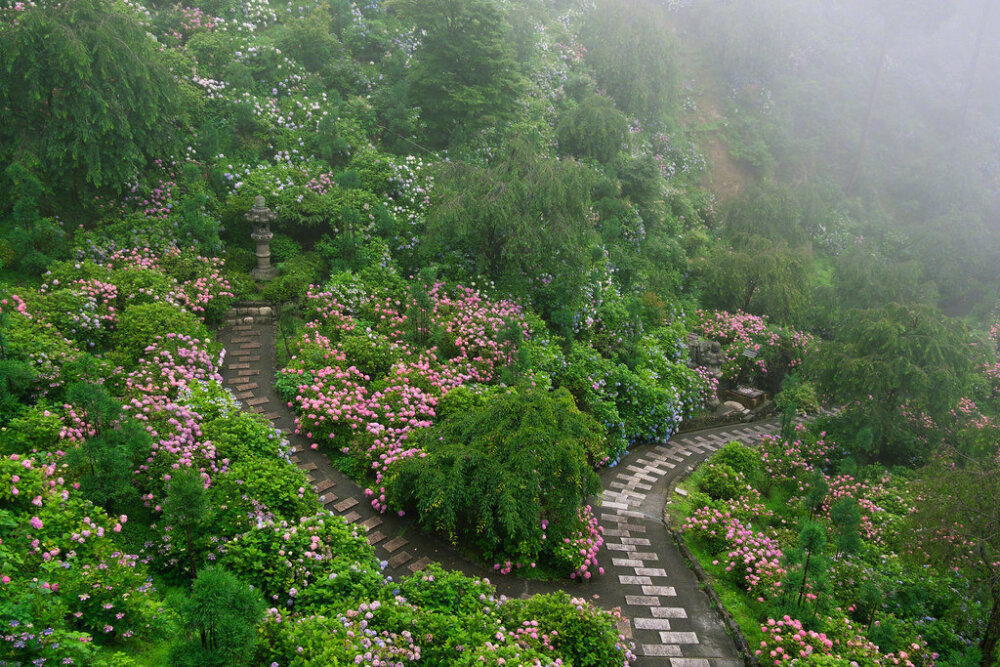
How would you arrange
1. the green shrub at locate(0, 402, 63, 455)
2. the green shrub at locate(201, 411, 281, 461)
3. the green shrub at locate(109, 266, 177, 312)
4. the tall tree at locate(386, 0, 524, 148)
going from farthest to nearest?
the tall tree at locate(386, 0, 524, 148)
the green shrub at locate(109, 266, 177, 312)
the green shrub at locate(201, 411, 281, 461)
the green shrub at locate(0, 402, 63, 455)

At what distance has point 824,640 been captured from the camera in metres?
8.93

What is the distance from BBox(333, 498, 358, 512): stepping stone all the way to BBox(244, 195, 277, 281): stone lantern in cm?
758

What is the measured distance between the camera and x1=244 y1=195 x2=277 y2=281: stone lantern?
603 inches

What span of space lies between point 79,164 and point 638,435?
15605mm

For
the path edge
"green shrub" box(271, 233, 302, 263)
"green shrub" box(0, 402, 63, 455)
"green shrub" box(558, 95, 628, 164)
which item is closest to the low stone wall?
"green shrub" box(271, 233, 302, 263)

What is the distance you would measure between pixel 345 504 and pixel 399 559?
149cm

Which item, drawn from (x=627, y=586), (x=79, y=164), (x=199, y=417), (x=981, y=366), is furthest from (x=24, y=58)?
(x=981, y=366)

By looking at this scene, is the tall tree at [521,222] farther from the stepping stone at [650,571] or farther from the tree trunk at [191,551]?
the tree trunk at [191,551]

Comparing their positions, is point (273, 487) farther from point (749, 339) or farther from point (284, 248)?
point (749, 339)

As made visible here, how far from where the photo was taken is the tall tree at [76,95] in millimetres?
12641

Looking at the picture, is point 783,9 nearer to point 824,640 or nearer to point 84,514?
point 824,640

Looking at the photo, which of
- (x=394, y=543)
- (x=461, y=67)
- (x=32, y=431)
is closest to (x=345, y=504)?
(x=394, y=543)

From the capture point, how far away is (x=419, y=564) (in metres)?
9.70

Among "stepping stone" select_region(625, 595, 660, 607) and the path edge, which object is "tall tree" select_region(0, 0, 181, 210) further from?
the path edge
